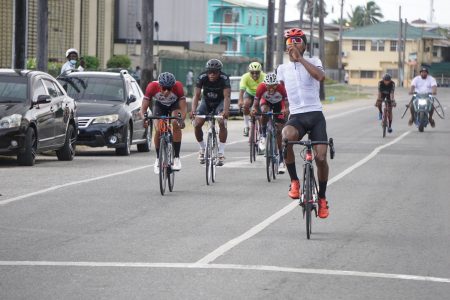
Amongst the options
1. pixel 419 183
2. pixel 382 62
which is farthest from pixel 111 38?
pixel 382 62

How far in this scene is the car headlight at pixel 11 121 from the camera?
19844mm

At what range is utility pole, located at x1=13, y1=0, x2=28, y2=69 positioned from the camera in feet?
83.4

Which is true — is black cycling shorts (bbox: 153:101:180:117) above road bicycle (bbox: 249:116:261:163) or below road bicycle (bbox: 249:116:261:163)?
above

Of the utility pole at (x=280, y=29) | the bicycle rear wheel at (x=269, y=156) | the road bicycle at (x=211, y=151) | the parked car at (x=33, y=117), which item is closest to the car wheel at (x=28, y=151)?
the parked car at (x=33, y=117)

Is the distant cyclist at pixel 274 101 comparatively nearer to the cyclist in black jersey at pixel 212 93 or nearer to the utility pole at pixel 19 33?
the cyclist in black jersey at pixel 212 93

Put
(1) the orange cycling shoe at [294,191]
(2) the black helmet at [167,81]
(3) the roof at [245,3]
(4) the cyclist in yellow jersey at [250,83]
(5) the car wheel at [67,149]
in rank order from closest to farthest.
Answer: (1) the orange cycling shoe at [294,191] < (2) the black helmet at [167,81] < (4) the cyclist in yellow jersey at [250,83] < (5) the car wheel at [67,149] < (3) the roof at [245,3]

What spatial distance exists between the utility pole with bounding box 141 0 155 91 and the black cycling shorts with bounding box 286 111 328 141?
2270 cm

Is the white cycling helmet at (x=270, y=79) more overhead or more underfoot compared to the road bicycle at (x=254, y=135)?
more overhead

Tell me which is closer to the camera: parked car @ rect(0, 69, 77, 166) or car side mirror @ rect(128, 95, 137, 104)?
parked car @ rect(0, 69, 77, 166)

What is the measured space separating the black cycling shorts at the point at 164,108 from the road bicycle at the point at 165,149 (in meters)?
0.16

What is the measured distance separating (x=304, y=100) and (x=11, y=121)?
8.43m

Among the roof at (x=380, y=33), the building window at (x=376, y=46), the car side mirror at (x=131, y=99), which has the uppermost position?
the roof at (x=380, y=33)

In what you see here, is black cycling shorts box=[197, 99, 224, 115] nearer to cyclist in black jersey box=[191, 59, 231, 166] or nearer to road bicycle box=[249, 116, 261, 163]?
cyclist in black jersey box=[191, 59, 231, 166]

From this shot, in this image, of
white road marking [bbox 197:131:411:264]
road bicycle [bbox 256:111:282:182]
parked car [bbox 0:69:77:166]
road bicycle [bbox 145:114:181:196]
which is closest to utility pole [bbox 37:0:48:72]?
parked car [bbox 0:69:77:166]
